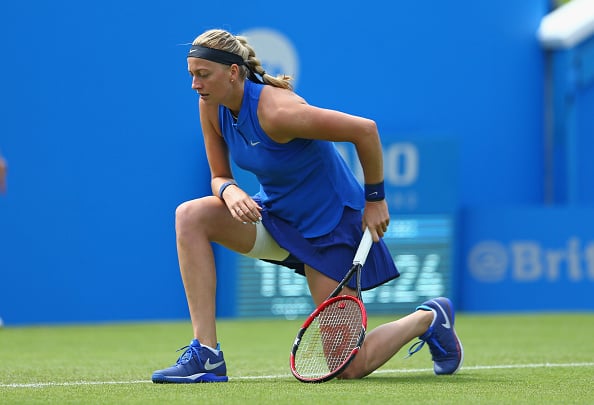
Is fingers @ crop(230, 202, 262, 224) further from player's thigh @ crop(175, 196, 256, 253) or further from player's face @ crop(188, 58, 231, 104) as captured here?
player's face @ crop(188, 58, 231, 104)

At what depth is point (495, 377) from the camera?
4395mm

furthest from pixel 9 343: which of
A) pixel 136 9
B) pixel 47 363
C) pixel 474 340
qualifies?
pixel 136 9

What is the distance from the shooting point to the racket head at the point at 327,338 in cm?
405

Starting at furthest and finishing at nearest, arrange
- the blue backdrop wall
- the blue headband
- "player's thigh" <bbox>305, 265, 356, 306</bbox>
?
the blue backdrop wall → "player's thigh" <bbox>305, 265, 356, 306</bbox> → the blue headband

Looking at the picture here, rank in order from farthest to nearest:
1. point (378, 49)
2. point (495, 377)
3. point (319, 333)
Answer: point (378, 49)
point (495, 377)
point (319, 333)

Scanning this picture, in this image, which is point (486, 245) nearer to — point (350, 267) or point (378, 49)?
point (378, 49)

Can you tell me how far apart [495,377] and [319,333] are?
727mm

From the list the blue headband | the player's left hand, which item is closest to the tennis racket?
the player's left hand

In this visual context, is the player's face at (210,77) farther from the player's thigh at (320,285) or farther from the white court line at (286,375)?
the white court line at (286,375)

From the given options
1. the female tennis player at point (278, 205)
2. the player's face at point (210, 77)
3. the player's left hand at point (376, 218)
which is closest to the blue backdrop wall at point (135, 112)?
the female tennis player at point (278, 205)

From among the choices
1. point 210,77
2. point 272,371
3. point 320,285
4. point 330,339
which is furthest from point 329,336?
point 210,77

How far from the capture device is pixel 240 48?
428cm

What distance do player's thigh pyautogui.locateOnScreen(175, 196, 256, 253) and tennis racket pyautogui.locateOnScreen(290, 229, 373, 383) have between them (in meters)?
0.38

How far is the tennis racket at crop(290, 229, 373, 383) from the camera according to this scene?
4047 millimetres
